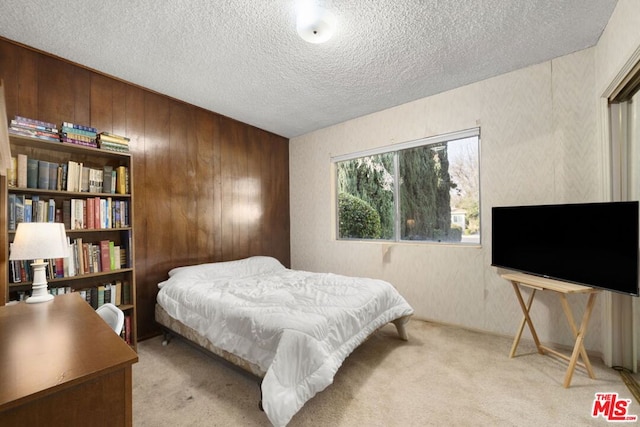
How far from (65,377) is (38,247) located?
1281 millimetres

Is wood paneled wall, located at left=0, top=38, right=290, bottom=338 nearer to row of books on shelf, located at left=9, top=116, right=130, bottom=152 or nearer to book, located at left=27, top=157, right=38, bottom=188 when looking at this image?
row of books on shelf, located at left=9, top=116, right=130, bottom=152

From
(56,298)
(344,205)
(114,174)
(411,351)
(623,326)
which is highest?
(114,174)

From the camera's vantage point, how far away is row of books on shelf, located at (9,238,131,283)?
2.00 meters

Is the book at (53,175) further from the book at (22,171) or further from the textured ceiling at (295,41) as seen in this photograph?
the textured ceiling at (295,41)

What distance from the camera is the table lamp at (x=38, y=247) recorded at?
1.59 m

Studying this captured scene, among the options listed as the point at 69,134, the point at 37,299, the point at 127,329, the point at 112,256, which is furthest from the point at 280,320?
the point at 69,134

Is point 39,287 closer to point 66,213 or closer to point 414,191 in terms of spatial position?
point 66,213

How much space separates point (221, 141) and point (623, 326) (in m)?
4.28

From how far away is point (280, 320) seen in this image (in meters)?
1.74

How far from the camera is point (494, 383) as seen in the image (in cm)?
195

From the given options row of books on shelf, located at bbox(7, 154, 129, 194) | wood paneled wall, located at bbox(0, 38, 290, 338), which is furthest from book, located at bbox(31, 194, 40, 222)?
wood paneled wall, located at bbox(0, 38, 290, 338)

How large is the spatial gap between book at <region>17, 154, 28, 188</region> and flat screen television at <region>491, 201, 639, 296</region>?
12.5 feet

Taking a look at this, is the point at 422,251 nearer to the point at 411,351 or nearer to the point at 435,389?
the point at 411,351

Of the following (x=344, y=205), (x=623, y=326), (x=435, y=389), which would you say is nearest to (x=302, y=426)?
(x=435, y=389)
